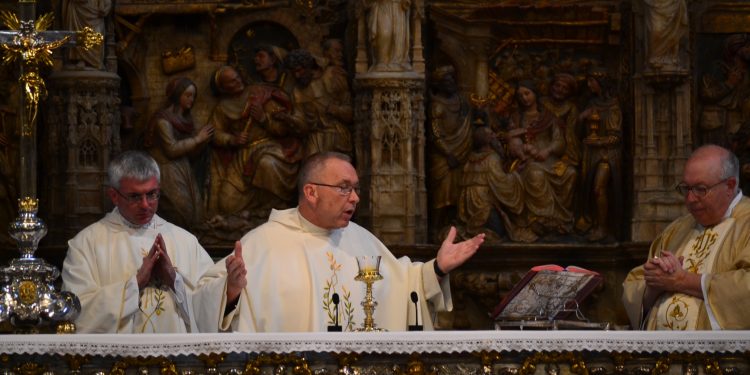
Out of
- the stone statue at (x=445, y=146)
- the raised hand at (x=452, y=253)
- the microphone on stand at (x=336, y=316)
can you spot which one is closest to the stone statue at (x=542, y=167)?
the stone statue at (x=445, y=146)

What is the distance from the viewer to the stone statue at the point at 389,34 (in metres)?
13.4

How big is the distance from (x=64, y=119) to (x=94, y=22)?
2.78ft

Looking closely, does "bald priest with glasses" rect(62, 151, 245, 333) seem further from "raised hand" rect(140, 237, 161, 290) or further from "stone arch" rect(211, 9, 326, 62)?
"stone arch" rect(211, 9, 326, 62)

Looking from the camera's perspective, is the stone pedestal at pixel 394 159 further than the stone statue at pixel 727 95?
No

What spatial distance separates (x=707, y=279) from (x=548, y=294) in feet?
3.25

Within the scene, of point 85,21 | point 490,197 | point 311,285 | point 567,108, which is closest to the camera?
point 311,285

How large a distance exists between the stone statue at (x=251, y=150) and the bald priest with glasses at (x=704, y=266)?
4.55 metres

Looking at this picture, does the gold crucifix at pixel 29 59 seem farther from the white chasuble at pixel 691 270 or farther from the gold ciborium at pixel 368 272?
the white chasuble at pixel 691 270

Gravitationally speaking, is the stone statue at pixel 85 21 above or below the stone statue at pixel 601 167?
above

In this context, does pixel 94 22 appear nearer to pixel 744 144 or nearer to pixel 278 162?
A: pixel 278 162

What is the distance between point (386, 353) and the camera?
7.95 meters

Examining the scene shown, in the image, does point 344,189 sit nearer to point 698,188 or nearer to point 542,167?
point 698,188

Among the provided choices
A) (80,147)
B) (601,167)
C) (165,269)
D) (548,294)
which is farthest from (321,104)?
(548,294)

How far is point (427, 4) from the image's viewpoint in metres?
13.9
